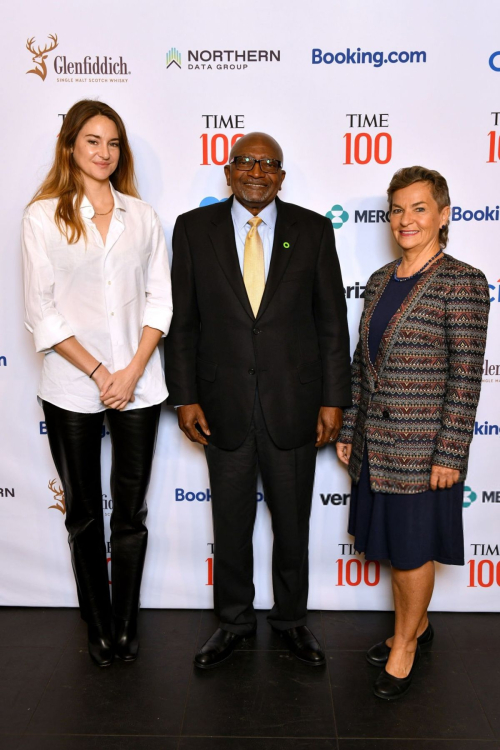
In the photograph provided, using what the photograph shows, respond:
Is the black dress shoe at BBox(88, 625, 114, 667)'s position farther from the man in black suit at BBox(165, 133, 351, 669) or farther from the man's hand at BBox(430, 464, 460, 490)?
the man's hand at BBox(430, 464, 460, 490)

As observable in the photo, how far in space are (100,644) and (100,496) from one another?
570 mm

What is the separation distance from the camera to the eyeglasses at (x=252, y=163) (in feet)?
7.70

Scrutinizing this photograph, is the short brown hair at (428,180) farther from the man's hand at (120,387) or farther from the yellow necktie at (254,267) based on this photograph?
the man's hand at (120,387)

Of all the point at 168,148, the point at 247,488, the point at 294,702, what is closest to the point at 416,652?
the point at 294,702

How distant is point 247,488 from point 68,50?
71.7 inches

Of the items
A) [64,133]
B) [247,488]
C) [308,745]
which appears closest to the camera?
[308,745]

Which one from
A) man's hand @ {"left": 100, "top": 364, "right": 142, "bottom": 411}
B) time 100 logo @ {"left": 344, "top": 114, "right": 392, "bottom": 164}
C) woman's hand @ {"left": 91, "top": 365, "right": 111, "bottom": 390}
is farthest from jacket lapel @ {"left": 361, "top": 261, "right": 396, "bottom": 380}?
woman's hand @ {"left": 91, "top": 365, "right": 111, "bottom": 390}

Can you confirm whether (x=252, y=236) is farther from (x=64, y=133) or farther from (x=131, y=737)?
(x=131, y=737)

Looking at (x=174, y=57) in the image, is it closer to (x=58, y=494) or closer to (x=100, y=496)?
(x=100, y=496)

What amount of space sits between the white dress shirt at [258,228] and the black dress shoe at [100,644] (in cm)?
148

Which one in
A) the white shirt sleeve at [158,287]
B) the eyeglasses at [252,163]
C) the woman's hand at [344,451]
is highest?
the eyeglasses at [252,163]

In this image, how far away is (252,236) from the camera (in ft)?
8.05

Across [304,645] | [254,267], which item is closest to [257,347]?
[254,267]

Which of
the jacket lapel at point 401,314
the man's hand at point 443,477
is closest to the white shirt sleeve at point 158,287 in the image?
the jacket lapel at point 401,314
